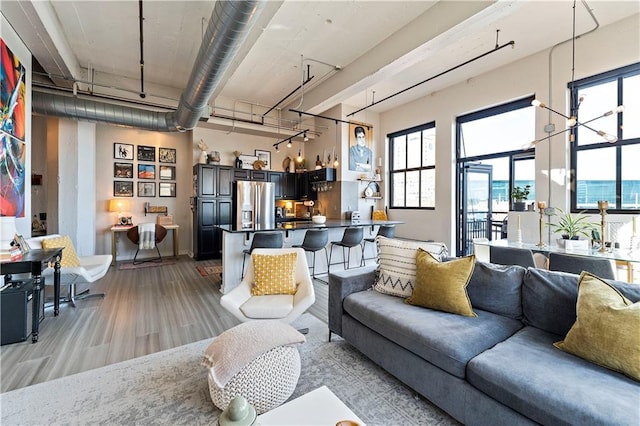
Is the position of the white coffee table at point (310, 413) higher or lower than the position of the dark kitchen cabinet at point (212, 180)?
lower

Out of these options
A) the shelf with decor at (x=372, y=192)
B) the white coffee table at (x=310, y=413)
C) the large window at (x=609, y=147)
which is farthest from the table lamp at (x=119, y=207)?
the large window at (x=609, y=147)

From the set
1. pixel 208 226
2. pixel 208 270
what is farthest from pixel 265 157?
pixel 208 270

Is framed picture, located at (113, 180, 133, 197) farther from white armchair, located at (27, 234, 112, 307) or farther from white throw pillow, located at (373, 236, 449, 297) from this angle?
white throw pillow, located at (373, 236, 449, 297)

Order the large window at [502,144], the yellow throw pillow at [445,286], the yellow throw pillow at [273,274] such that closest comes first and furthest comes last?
the yellow throw pillow at [445,286], the yellow throw pillow at [273,274], the large window at [502,144]

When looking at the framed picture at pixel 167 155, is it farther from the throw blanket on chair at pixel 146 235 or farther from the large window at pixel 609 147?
the large window at pixel 609 147

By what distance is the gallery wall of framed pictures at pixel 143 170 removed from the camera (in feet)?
22.0

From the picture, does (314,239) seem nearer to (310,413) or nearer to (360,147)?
(310,413)

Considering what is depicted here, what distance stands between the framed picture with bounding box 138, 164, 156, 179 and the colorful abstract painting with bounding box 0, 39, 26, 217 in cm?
326

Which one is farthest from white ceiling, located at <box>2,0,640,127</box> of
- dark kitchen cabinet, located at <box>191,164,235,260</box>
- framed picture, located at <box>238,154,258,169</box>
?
framed picture, located at <box>238,154,258,169</box>

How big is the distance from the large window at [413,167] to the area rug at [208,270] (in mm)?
4990

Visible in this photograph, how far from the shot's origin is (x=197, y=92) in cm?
443

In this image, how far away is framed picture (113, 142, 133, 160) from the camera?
6656 millimetres

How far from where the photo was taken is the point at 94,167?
6027 millimetres

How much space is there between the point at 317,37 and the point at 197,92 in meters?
2.09
